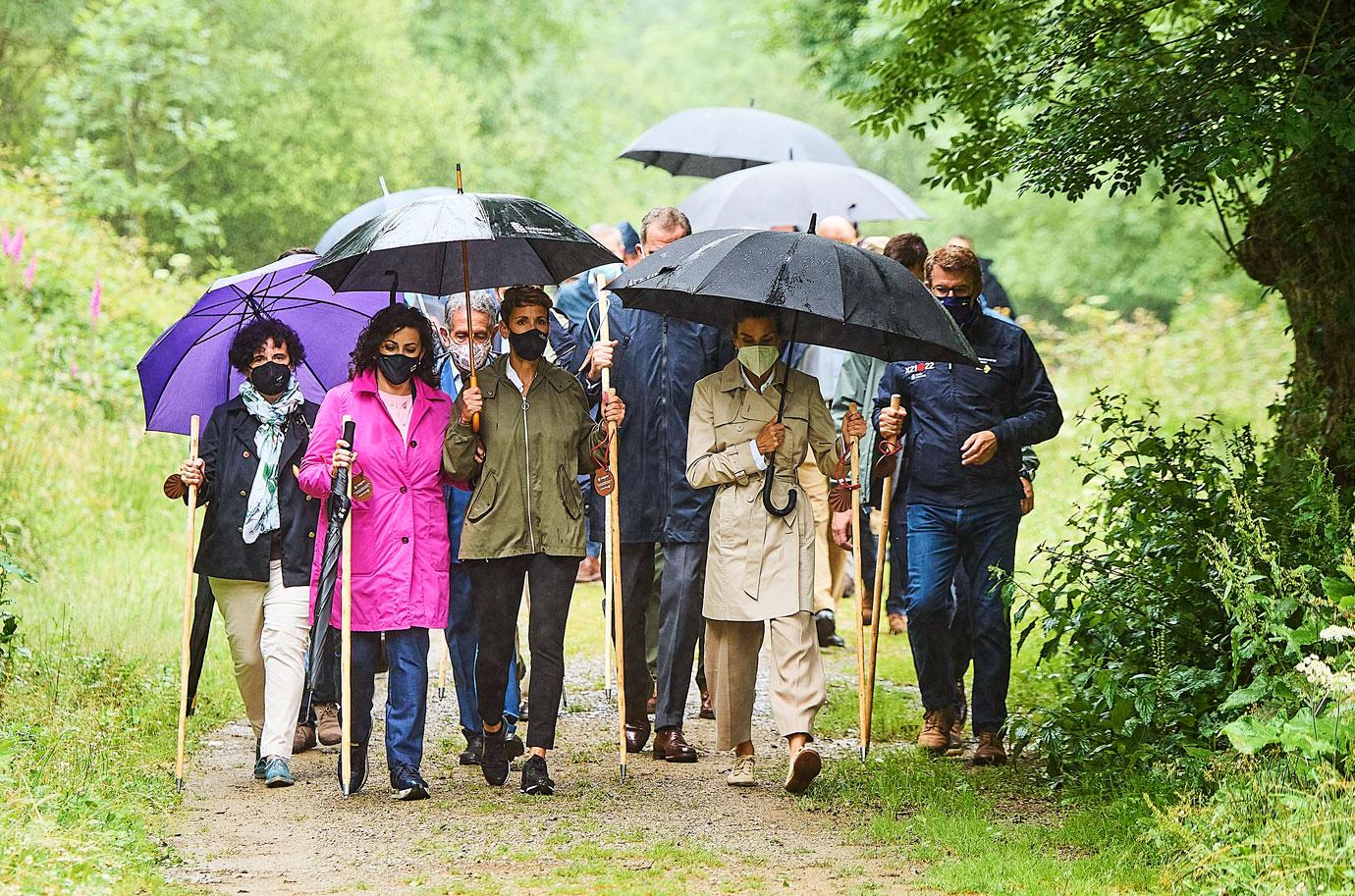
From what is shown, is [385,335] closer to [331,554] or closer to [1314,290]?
[331,554]

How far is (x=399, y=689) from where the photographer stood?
6426mm

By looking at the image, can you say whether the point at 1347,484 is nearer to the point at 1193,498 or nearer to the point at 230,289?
the point at 1193,498

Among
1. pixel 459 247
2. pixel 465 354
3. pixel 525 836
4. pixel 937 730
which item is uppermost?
pixel 459 247

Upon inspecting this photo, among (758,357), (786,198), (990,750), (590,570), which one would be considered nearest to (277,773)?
(758,357)

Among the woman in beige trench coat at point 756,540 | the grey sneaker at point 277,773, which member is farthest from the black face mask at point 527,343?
the grey sneaker at point 277,773

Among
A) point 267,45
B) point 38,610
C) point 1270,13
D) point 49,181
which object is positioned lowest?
point 38,610

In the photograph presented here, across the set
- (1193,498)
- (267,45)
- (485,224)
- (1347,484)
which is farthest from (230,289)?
(267,45)

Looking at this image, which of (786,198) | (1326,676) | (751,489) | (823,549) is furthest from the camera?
(823,549)

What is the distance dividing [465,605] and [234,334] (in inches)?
62.5

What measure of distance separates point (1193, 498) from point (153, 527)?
8.13 m

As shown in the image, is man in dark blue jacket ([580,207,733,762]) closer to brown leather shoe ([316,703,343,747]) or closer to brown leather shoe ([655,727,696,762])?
brown leather shoe ([655,727,696,762])

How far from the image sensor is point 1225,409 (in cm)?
1853

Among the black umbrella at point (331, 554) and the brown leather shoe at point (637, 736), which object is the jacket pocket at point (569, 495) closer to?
the black umbrella at point (331, 554)

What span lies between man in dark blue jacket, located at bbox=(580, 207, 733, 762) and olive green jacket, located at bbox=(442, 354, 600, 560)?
2.46ft
